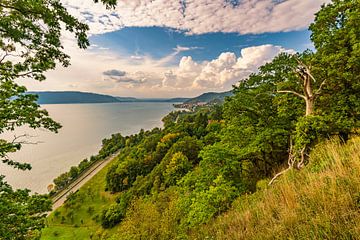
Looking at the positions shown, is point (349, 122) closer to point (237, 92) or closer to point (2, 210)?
point (237, 92)

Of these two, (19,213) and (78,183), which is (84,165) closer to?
(78,183)

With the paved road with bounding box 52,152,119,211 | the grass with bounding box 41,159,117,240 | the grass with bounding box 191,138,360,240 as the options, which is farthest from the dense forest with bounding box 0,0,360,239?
the paved road with bounding box 52,152,119,211

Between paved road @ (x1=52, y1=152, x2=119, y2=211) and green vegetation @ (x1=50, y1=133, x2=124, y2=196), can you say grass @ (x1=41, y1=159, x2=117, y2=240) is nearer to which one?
paved road @ (x1=52, y1=152, x2=119, y2=211)

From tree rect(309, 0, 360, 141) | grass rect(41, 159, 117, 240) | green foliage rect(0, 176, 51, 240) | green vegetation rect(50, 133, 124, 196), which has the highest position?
tree rect(309, 0, 360, 141)

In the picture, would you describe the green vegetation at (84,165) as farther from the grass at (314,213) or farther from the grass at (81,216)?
the grass at (314,213)

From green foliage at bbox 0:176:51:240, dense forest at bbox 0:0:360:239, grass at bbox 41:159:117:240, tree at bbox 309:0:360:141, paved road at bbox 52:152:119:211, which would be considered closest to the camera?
dense forest at bbox 0:0:360:239

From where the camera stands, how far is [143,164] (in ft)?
185

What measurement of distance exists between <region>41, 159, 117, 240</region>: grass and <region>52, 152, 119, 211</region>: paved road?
2727mm

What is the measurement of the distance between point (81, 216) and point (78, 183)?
A: 1566 cm

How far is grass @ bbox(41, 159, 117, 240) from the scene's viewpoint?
37.7 metres

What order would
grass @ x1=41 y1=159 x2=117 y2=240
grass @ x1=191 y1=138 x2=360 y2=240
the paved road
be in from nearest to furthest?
grass @ x1=191 y1=138 x2=360 y2=240, grass @ x1=41 y1=159 x2=117 y2=240, the paved road

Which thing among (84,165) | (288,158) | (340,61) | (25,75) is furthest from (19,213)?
(84,165)

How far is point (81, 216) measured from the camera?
145 ft

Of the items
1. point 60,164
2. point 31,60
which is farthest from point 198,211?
point 60,164
